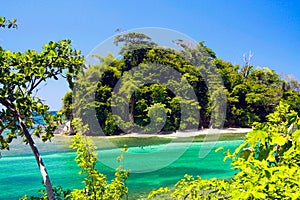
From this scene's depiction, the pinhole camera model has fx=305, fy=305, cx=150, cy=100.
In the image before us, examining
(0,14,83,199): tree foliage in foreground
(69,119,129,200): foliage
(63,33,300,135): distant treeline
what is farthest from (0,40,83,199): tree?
(63,33,300,135): distant treeline

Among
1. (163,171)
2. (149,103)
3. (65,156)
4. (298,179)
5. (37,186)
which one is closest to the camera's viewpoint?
(298,179)

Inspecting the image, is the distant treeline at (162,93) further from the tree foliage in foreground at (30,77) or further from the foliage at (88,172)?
the tree foliage in foreground at (30,77)

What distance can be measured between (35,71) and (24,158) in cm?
1415

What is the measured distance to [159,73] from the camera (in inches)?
985

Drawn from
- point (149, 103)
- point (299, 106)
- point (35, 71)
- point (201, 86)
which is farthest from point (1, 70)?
point (299, 106)

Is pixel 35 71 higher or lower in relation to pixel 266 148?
higher

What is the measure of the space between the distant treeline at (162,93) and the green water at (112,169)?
25.1ft

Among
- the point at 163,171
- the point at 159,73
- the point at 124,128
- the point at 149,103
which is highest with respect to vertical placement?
the point at 159,73

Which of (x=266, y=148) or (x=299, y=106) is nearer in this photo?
(x=266, y=148)

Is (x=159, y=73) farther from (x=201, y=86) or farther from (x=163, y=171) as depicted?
(x=163, y=171)

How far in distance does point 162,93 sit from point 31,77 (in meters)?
22.0

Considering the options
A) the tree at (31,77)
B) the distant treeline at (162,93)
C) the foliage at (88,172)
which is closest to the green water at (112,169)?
the foliage at (88,172)

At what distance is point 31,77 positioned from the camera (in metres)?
2.10

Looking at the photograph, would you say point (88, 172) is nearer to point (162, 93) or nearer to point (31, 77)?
point (31, 77)
